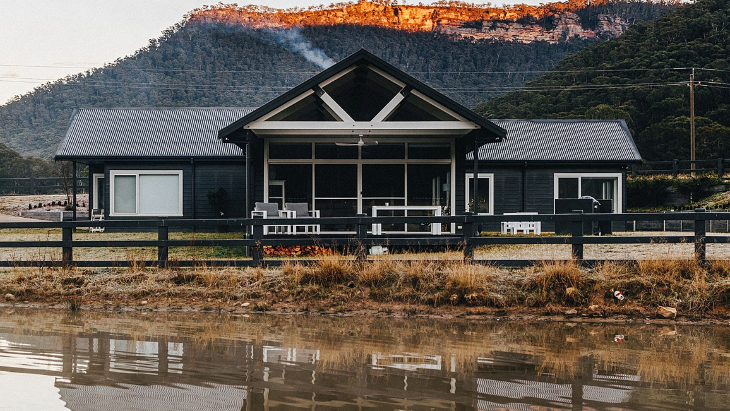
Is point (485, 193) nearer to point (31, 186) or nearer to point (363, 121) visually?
point (363, 121)

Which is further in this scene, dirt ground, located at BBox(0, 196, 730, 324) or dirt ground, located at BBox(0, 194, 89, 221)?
dirt ground, located at BBox(0, 194, 89, 221)

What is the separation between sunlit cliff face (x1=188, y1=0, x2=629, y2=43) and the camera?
89125mm

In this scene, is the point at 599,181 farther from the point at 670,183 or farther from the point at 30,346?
the point at 30,346

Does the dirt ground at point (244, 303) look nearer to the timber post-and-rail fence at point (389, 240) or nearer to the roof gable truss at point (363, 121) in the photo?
the timber post-and-rail fence at point (389, 240)

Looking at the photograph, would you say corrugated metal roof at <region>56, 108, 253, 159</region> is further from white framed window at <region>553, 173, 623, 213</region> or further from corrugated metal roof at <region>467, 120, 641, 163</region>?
white framed window at <region>553, 173, 623, 213</region>

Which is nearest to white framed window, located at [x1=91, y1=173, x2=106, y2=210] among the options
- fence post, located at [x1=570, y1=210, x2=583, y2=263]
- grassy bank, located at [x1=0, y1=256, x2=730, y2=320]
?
grassy bank, located at [x1=0, y1=256, x2=730, y2=320]

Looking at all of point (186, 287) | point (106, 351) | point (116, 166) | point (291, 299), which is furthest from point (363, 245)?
point (116, 166)

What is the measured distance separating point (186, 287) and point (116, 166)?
1372 cm

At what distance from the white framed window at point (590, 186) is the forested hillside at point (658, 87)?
A: 21.6 meters

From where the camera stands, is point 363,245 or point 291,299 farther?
point 363,245

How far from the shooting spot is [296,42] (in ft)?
293

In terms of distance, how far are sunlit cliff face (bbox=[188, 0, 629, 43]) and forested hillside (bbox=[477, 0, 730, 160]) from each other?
29086 mm

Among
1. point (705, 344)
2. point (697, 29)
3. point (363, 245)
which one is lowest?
point (705, 344)

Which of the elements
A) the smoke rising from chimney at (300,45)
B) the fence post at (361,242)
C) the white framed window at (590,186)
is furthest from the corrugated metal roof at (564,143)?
the smoke rising from chimney at (300,45)
